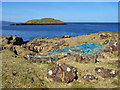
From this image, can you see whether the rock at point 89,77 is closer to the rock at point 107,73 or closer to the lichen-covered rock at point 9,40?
the rock at point 107,73

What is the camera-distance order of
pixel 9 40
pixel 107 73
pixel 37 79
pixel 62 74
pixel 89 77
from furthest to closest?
pixel 9 40 → pixel 107 73 → pixel 89 77 → pixel 62 74 → pixel 37 79

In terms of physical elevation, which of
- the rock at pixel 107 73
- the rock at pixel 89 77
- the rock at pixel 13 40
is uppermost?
the rock at pixel 13 40

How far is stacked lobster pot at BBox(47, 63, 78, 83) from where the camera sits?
53.5 feet

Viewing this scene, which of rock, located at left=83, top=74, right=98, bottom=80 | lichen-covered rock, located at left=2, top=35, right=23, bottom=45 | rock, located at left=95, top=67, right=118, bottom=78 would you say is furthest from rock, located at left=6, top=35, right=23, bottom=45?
rock, located at left=95, top=67, right=118, bottom=78

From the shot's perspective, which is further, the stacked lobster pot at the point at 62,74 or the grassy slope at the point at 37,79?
the stacked lobster pot at the point at 62,74

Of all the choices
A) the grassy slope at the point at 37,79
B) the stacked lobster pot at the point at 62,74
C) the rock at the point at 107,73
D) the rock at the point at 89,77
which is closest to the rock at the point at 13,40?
the grassy slope at the point at 37,79

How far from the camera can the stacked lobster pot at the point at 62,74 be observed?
16312 mm

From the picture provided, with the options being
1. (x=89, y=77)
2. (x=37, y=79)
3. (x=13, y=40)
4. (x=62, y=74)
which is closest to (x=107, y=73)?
(x=89, y=77)

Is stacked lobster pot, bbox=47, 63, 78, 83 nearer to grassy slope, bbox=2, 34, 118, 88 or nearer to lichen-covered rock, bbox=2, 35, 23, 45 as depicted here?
grassy slope, bbox=2, 34, 118, 88

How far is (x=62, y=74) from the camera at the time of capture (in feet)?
53.9

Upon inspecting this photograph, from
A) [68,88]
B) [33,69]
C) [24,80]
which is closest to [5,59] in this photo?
[33,69]

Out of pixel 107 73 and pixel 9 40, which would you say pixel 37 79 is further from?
pixel 9 40

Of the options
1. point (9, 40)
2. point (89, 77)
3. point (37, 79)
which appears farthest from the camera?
point (9, 40)

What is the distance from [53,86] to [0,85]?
6.53m
